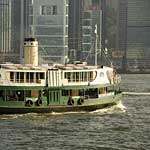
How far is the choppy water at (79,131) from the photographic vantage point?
1502 inches

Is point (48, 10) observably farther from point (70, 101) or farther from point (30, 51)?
point (70, 101)

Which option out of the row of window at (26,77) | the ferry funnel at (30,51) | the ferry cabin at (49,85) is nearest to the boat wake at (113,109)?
the ferry cabin at (49,85)

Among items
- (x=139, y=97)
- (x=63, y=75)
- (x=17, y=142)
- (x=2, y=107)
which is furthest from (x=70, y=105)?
(x=139, y=97)

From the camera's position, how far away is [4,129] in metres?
43.9

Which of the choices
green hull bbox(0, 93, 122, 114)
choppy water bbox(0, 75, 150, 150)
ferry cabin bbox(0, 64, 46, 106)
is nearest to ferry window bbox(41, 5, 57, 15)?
choppy water bbox(0, 75, 150, 150)

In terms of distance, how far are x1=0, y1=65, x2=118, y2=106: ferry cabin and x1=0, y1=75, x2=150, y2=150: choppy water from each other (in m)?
1.41

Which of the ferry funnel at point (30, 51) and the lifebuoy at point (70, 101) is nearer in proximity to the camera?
the lifebuoy at point (70, 101)

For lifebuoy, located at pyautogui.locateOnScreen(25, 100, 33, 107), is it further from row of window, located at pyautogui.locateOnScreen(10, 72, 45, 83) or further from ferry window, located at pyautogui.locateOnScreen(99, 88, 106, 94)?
ferry window, located at pyautogui.locateOnScreen(99, 88, 106, 94)

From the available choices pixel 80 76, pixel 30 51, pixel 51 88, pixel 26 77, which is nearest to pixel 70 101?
pixel 51 88

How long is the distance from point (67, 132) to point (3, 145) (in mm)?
6687

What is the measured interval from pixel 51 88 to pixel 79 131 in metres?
9.32

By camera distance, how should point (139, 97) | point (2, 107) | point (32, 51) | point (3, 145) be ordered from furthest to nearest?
point (139, 97) → point (32, 51) → point (2, 107) → point (3, 145)

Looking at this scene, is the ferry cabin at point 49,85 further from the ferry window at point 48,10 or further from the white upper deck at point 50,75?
the ferry window at point 48,10

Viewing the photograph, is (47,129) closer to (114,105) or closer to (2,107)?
(2,107)
